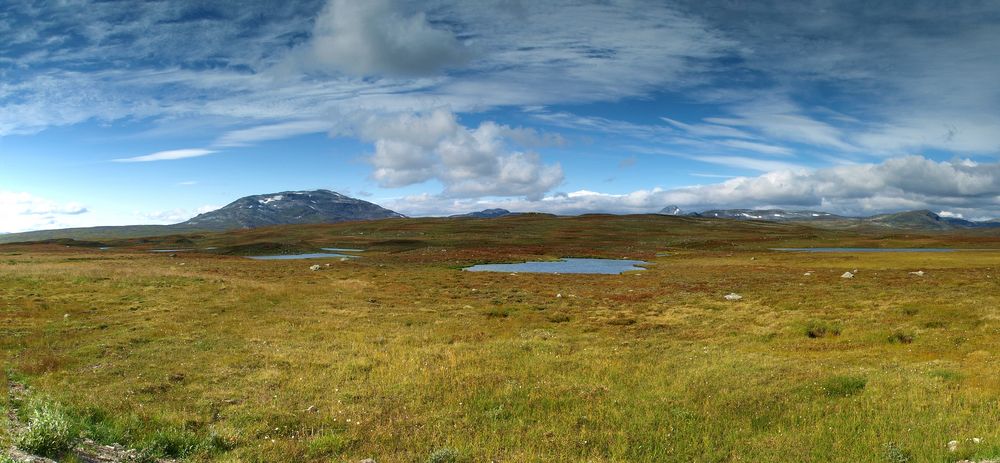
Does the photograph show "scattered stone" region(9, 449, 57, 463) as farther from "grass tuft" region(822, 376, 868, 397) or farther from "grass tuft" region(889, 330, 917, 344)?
"grass tuft" region(889, 330, 917, 344)

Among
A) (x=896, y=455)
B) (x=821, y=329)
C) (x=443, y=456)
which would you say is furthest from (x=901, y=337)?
(x=443, y=456)

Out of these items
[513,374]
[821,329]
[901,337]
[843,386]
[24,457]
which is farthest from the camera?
[821,329]

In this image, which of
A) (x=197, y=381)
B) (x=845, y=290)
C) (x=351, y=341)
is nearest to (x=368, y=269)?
(x=351, y=341)

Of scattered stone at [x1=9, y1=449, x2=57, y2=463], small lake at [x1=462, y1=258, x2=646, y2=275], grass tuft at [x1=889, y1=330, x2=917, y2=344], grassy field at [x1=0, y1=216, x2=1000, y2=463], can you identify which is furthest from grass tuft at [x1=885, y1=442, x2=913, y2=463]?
small lake at [x1=462, y1=258, x2=646, y2=275]

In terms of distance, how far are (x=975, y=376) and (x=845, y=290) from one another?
30.5m

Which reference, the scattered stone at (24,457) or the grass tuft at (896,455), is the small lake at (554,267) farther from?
the scattered stone at (24,457)

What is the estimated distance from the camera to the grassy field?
13.4m

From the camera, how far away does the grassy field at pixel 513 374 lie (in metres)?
13.4

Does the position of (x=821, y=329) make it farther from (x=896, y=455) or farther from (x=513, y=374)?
(x=513, y=374)

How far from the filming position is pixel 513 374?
20312 mm

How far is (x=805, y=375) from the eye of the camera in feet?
63.2

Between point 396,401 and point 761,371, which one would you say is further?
point 761,371

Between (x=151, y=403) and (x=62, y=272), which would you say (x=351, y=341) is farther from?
(x=62, y=272)

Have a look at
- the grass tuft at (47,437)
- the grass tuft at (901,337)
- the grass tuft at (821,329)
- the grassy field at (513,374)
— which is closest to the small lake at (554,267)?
the grassy field at (513,374)
